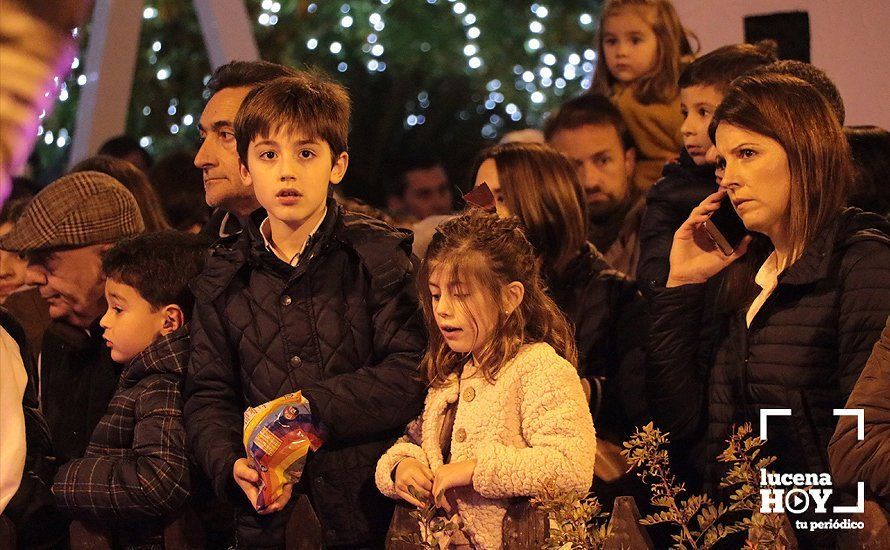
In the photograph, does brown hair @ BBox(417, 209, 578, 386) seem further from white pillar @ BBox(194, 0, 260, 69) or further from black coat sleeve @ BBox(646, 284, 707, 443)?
white pillar @ BBox(194, 0, 260, 69)

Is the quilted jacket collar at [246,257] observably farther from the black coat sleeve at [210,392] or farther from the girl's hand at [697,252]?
the girl's hand at [697,252]

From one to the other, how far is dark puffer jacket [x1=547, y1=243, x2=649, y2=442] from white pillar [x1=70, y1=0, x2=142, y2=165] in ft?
17.2

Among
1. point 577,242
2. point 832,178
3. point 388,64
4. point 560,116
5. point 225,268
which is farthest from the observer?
point 388,64

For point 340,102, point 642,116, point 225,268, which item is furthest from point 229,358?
point 642,116

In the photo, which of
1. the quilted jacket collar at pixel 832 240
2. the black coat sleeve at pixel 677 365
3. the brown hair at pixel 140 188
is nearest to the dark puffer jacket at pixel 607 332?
the black coat sleeve at pixel 677 365

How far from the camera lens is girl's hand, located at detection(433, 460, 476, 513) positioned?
12.5 ft

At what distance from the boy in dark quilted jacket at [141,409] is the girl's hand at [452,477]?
97cm

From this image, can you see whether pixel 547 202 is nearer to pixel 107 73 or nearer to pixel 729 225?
pixel 729 225

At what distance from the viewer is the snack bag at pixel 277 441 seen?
12.8 ft

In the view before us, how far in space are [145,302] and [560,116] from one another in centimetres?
244

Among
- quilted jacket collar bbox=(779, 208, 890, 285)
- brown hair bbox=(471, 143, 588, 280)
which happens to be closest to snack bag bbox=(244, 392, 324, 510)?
brown hair bbox=(471, 143, 588, 280)

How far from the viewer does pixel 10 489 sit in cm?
317

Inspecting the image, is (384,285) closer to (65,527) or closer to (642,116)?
(65,527)

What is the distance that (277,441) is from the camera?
3.93 metres
